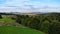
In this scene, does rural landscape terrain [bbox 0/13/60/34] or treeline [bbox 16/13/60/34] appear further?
treeline [bbox 16/13/60/34]

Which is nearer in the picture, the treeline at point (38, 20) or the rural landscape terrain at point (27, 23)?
the rural landscape terrain at point (27, 23)

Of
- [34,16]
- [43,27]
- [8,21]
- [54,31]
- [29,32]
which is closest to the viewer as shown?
[54,31]

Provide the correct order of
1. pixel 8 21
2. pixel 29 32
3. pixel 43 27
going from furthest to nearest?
pixel 8 21 < pixel 43 27 < pixel 29 32

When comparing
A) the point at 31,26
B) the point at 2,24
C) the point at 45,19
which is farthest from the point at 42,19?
the point at 2,24

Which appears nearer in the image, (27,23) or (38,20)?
(38,20)

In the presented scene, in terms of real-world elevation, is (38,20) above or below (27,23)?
above

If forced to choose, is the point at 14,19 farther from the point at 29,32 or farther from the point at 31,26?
the point at 29,32

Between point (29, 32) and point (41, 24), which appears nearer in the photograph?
point (29, 32)
